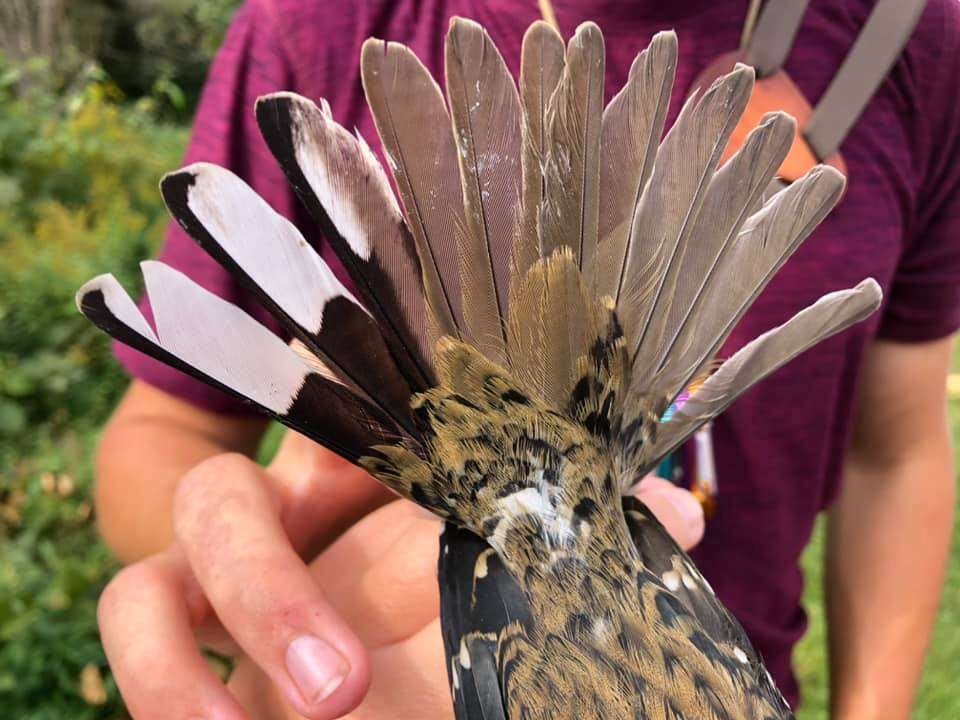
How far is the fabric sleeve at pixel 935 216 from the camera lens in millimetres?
1369

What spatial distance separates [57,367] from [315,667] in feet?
10.3

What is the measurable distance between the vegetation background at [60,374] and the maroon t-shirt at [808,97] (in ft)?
4.34

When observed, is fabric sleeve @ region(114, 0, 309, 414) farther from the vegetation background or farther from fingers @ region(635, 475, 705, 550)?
the vegetation background

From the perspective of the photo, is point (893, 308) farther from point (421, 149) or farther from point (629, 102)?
point (421, 149)

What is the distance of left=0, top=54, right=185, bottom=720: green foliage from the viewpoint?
240cm

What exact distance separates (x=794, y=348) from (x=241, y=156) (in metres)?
0.92

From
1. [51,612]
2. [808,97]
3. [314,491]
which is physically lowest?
[51,612]

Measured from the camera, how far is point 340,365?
0.82 m

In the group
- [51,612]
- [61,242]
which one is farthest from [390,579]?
[61,242]

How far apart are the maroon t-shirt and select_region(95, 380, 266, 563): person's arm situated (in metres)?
0.05

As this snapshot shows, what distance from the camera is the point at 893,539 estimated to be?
5.81ft

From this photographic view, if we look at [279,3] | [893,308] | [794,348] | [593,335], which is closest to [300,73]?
[279,3]

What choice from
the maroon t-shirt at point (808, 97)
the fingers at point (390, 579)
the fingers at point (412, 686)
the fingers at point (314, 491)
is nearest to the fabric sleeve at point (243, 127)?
the maroon t-shirt at point (808, 97)

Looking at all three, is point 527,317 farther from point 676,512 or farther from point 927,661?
point 927,661
